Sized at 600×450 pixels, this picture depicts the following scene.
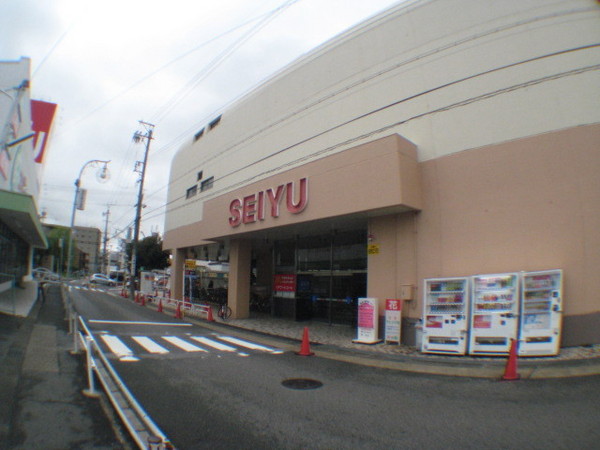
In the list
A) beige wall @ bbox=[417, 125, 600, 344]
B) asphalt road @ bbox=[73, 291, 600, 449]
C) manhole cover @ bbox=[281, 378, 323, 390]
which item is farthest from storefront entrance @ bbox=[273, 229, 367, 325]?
manhole cover @ bbox=[281, 378, 323, 390]

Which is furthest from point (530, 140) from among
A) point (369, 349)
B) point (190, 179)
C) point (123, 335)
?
point (190, 179)

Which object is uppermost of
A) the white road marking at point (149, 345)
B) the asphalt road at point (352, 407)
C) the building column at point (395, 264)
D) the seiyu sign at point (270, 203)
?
the seiyu sign at point (270, 203)

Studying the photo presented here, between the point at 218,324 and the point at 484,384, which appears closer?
the point at 484,384

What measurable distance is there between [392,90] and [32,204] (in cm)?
1407

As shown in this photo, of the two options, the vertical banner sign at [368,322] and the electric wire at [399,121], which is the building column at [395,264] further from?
the electric wire at [399,121]

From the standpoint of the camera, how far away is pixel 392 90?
41.0 ft

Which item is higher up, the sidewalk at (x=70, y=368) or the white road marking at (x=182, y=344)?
the sidewalk at (x=70, y=368)

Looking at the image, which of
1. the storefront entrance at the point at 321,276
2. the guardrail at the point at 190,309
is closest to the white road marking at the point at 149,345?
the guardrail at the point at 190,309

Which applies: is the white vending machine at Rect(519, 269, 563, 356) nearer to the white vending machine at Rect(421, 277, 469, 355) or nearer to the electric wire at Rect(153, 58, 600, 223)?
the white vending machine at Rect(421, 277, 469, 355)

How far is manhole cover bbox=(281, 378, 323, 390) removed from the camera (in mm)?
6746

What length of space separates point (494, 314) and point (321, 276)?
8823 mm

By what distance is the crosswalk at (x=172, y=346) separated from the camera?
9.52 meters

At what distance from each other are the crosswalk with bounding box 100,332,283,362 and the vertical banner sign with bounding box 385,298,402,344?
3456 millimetres

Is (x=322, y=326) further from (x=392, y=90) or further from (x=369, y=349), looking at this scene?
(x=392, y=90)
